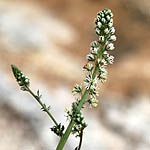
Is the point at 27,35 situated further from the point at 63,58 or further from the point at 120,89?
the point at 120,89

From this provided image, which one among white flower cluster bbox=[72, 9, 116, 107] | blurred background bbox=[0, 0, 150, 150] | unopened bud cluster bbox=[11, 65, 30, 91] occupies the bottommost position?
unopened bud cluster bbox=[11, 65, 30, 91]

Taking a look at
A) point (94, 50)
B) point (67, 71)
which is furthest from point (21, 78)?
point (67, 71)

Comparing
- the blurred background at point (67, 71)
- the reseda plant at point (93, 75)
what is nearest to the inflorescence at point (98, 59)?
the reseda plant at point (93, 75)

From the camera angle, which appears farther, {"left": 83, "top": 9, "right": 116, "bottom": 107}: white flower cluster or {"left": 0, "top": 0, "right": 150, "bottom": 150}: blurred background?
{"left": 0, "top": 0, "right": 150, "bottom": 150}: blurred background

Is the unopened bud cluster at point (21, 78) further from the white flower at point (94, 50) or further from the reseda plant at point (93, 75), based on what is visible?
the white flower at point (94, 50)

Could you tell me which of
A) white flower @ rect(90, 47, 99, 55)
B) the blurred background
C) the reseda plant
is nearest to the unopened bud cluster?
the reseda plant

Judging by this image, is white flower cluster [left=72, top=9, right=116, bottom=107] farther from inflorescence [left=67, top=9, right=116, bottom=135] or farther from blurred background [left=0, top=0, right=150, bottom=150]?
blurred background [left=0, top=0, right=150, bottom=150]

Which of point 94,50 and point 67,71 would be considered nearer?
point 94,50

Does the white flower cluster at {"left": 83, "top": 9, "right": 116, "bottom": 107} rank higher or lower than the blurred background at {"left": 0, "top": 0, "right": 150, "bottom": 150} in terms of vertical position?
lower

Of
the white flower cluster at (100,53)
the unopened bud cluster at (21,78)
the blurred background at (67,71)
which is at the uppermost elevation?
the blurred background at (67,71)

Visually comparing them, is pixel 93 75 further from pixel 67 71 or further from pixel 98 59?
pixel 67 71
